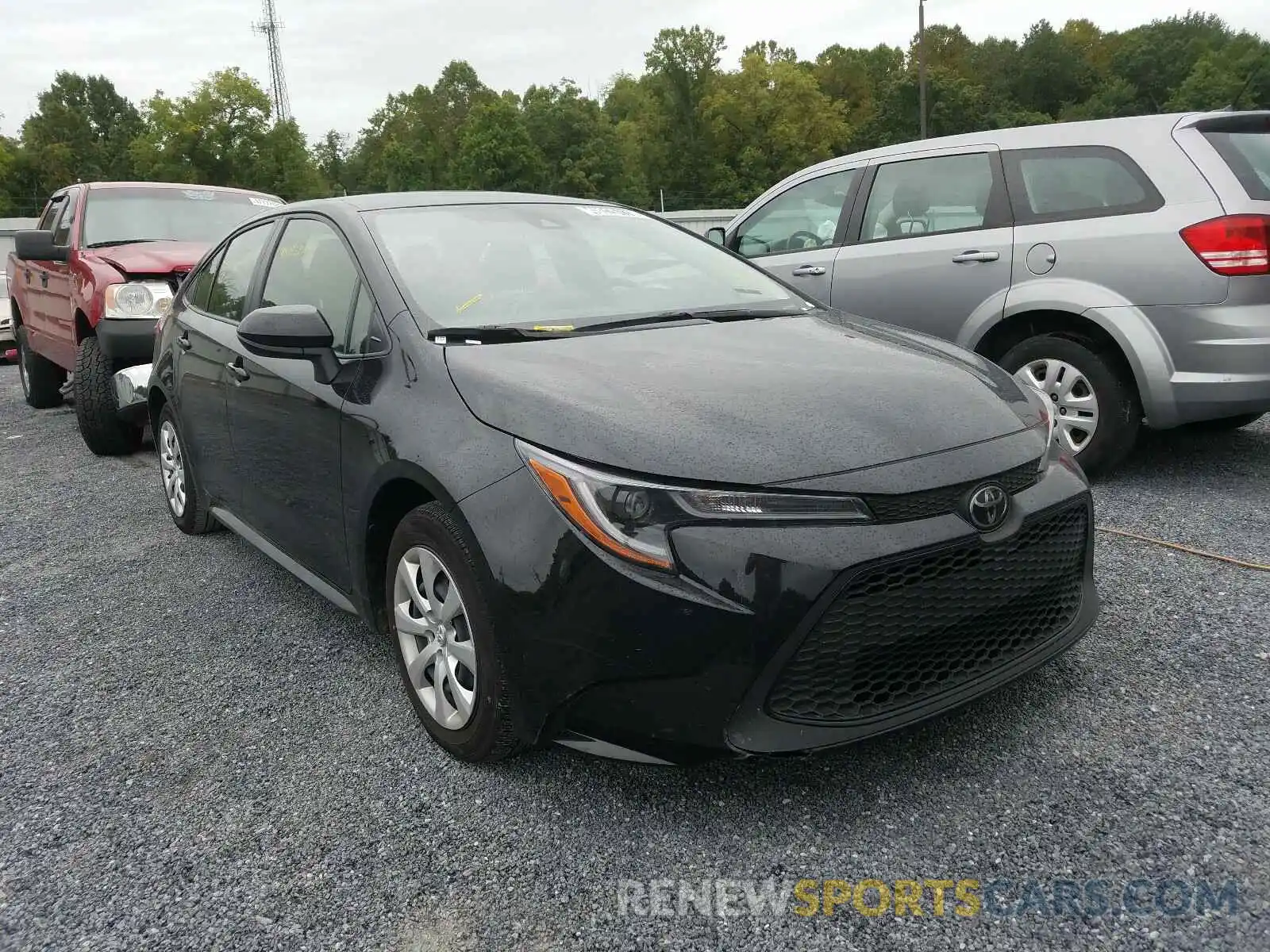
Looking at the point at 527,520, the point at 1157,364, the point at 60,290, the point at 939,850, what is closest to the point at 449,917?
the point at 527,520

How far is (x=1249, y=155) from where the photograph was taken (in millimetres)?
4312

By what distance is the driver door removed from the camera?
5.75 meters

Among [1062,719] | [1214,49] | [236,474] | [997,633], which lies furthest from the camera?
[1214,49]

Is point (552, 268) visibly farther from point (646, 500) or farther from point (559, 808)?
point (559, 808)

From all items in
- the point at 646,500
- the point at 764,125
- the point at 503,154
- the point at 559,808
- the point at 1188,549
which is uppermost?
the point at 764,125

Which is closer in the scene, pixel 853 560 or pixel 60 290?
pixel 853 560

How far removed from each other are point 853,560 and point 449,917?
1.11 metres

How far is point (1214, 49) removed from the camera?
78.8m

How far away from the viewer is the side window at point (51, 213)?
7892 millimetres

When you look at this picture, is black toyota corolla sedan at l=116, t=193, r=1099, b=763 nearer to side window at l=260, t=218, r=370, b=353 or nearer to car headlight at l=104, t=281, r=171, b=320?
side window at l=260, t=218, r=370, b=353

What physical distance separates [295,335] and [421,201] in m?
0.87

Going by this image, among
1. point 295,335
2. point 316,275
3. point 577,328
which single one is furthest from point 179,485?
point 577,328

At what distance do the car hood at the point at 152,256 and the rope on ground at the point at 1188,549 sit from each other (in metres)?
5.44

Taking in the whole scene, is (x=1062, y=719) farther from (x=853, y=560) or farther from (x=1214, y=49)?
(x=1214, y=49)
